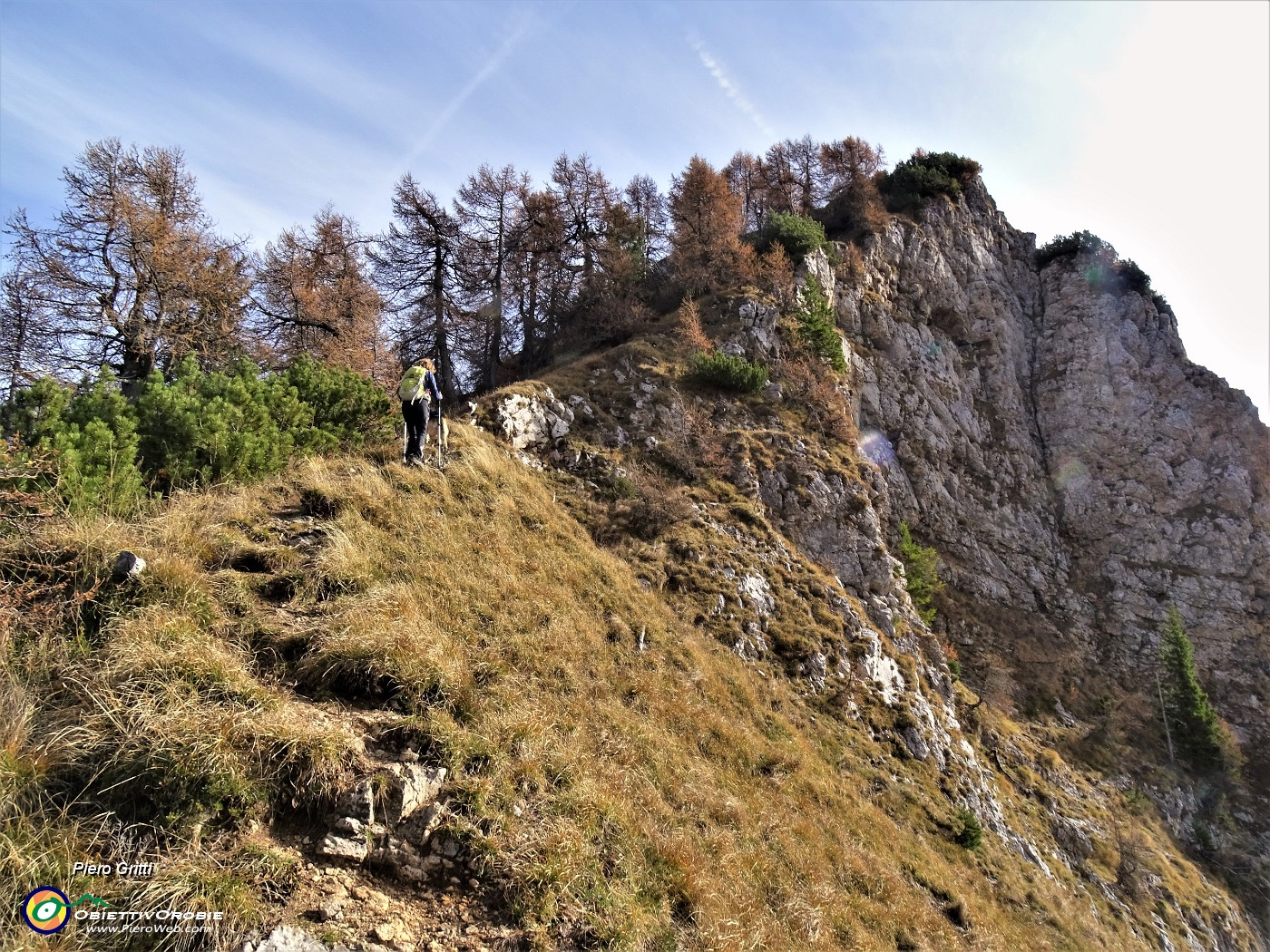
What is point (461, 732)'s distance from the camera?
552 cm

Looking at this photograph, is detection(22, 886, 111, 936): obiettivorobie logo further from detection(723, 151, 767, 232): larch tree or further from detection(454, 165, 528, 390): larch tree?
detection(723, 151, 767, 232): larch tree

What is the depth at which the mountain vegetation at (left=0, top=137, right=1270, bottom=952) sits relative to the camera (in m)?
4.47

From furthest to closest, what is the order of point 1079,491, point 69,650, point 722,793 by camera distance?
point 1079,491 < point 722,793 < point 69,650

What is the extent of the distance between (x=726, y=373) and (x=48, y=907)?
19792 millimetres

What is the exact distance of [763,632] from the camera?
44.9 feet

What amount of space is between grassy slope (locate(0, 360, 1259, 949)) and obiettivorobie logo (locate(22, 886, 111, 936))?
0.07 meters

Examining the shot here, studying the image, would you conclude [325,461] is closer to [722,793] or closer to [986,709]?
[722,793]

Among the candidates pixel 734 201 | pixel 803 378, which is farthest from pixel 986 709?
pixel 734 201

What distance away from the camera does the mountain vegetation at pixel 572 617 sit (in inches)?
176

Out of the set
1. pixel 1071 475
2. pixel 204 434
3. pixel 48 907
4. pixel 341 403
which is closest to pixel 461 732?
pixel 48 907

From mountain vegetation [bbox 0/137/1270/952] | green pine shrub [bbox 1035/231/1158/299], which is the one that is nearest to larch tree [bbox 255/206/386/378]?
mountain vegetation [bbox 0/137/1270/952]

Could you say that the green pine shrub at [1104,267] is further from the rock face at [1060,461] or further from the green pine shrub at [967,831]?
the green pine shrub at [967,831]

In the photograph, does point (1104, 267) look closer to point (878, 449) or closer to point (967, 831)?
point (878, 449)

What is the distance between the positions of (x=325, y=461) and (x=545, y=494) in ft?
15.9
